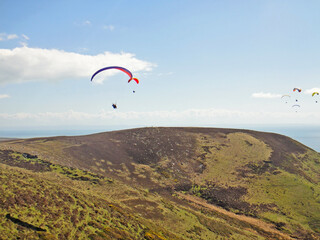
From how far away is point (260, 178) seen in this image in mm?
60625

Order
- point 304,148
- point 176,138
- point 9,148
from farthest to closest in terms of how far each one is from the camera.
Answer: point 304,148 < point 176,138 < point 9,148

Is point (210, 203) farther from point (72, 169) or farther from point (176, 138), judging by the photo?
point (176, 138)

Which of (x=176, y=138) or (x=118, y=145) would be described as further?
(x=176, y=138)

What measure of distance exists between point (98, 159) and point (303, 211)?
51.6 meters

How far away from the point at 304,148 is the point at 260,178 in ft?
147

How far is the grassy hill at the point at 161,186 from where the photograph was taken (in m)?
22.4

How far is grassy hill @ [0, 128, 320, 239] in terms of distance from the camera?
22406mm

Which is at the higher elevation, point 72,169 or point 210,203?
point 72,169

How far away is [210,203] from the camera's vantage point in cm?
4803

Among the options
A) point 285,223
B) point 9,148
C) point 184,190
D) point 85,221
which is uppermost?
point 9,148

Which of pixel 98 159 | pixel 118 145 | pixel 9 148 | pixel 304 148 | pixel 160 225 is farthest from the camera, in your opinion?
pixel 304 148

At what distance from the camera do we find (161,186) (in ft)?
171

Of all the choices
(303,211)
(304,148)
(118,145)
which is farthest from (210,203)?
(304,148)

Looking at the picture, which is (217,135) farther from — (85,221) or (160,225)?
(85,221)
